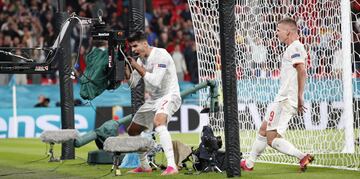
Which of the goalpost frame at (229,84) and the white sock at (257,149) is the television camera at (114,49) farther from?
the white sock at (257,149)

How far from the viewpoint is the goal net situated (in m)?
14.2

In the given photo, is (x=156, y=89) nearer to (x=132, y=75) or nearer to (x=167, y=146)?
(x=132, y=75)

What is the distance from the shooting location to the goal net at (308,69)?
1420 cm

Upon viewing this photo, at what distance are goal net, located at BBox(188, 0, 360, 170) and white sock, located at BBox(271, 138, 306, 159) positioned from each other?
6.79 feet

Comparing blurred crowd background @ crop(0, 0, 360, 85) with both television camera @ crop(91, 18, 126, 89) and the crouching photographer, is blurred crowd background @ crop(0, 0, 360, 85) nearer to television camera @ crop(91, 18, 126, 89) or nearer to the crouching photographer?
television camera @ crop(91, 18, 126, 89)

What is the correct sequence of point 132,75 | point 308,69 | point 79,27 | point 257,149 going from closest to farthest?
point 257,149 → point 132,75 → point 308,69 → point 79,27

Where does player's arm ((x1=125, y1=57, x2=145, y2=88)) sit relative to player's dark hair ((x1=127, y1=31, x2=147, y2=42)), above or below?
below

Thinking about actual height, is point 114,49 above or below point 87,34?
below

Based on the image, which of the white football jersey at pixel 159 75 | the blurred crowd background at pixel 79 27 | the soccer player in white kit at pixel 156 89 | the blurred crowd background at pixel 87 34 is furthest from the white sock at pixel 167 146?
the blurred crowd background at pixel 79 27

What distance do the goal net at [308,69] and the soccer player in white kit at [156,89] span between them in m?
2.75

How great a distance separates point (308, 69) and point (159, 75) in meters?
4.63

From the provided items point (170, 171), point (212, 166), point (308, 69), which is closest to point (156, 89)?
point (170, 171)

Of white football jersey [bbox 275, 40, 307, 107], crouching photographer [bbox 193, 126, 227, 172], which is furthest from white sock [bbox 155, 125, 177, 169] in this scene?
white football jersey [bbox 275, 40, 307, 107]

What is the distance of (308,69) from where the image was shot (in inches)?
589
